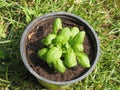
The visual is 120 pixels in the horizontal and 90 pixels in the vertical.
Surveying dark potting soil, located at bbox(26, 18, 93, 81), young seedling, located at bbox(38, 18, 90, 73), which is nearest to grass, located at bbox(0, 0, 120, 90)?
dark potting soil, located at bbox(26, 18, 93, 81)

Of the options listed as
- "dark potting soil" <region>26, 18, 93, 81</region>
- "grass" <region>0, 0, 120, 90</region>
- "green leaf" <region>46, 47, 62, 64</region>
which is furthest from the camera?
"grass" <region>0, 0, 120, 90</region>

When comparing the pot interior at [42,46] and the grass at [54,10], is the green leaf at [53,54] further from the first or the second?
the grass at [54,10]

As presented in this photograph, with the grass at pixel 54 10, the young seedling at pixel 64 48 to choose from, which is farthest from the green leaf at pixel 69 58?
the grass at pixel 54 10

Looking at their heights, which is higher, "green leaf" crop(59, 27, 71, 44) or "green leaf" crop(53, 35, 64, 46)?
"green leaf" crop(59, 27, 71, 44)

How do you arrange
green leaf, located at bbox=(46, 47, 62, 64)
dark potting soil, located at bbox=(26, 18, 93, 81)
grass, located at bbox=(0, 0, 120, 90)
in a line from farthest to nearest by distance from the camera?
grass, located at bbox=(0, 0, 120, 90)
dark potting soil, located at bbox=(26, 18, 93, 81)
green leaf, located at bbox=(46, 47, 62, 64)

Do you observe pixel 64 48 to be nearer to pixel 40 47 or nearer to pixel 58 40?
pixel 58 40

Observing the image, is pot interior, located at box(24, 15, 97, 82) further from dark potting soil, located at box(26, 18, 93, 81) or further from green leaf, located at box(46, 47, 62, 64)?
green leaf, located at box(46, 47, 62, 64)
